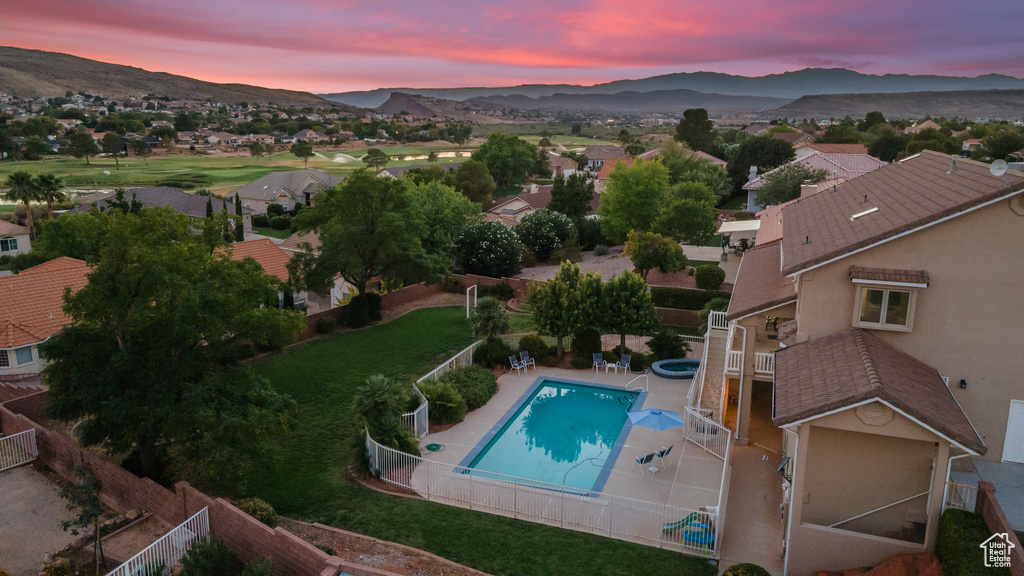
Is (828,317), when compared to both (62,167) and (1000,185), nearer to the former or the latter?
(1000,185)

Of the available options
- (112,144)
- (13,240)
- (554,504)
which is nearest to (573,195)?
(13,240)

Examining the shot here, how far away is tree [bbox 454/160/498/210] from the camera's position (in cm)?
8144

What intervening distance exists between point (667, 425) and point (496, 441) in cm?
564

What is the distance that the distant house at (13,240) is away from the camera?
49.6 metres

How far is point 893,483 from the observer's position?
12953 millimetres

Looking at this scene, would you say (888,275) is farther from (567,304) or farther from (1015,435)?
(567,304)

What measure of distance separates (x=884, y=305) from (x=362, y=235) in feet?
80.7

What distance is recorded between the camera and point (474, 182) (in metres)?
82.2

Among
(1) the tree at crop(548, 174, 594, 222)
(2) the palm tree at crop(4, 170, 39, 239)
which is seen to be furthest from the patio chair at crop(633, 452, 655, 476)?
(2) the palm tree at crop(4, 170, 39, 239)

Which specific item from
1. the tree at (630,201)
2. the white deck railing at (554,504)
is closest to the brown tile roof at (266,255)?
the white deck railing at (554,504)

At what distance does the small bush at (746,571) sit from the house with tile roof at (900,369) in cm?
99

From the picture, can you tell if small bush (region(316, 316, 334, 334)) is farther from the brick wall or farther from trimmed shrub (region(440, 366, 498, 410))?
the brick wall

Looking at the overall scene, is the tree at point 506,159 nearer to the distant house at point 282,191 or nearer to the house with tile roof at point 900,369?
the distant house at point 282,191

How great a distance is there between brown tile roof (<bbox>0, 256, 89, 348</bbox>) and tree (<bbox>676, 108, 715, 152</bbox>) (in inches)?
3708
